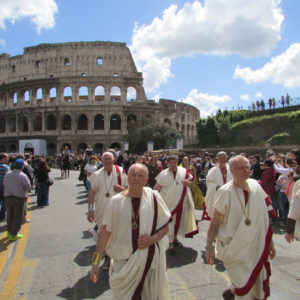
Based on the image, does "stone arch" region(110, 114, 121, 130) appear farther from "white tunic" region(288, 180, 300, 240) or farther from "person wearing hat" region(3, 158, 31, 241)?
"white tunic" region(288, 180, 300, 240)

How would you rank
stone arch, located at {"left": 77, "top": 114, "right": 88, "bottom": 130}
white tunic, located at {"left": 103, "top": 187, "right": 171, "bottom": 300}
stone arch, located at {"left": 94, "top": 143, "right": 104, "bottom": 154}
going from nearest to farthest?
white tunic, located at {"left": 103, "top": 187, "right": 171, "bottom": 300} → stone arch, located at {"left": 94, "top": 143, "right": 104, "bottom": 154} → stone arch, located at {"left": 77, "top": 114, "right": 88, "bottom": 130}

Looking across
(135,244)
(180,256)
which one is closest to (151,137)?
(180,256)

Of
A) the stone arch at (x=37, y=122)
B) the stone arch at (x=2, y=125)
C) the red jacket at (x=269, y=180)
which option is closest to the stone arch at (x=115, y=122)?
the stone arch at (x=37, y=122)

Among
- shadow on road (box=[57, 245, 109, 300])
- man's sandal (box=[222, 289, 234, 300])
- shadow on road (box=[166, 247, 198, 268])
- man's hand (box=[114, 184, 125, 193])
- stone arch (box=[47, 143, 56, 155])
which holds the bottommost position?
shadow on road (box=[166, 247, 198, 268])

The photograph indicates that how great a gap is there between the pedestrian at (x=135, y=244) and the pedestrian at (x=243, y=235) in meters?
0.61

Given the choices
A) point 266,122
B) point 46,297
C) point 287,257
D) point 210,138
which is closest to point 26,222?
point 46,297

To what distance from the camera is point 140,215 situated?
2.60 meters

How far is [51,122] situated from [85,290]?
44340 millimetres

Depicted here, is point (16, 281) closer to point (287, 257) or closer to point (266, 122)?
point (287, 257)

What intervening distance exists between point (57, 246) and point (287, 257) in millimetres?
4245

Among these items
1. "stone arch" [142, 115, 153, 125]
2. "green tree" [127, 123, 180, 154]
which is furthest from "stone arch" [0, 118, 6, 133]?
"green tree" [127, 123, 180, 154]

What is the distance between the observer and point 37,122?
4409 cm

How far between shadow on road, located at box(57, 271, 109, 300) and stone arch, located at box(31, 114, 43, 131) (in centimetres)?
4328

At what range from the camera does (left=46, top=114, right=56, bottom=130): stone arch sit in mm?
43844
